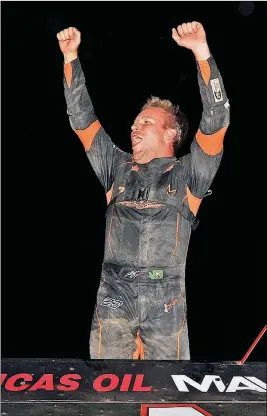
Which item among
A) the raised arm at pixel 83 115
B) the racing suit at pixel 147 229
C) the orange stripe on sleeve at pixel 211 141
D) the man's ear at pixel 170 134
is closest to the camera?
the racing suit at pixel 147 229

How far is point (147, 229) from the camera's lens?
2078mm

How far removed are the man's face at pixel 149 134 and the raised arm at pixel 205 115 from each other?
0.49ft

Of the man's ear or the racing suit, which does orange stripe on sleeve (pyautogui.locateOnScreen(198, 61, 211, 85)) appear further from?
the man's ear

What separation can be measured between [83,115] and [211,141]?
19.0 inches

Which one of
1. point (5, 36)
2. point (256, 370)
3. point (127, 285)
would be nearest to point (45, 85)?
point (5, 36)

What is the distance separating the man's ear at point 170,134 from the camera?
2336 millimetres

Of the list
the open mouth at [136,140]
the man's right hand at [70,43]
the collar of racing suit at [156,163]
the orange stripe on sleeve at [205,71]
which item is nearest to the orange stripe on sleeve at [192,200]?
the collar of racing suit at [156,163]

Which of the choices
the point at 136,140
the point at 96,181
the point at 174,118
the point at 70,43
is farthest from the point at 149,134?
the point at 96,181

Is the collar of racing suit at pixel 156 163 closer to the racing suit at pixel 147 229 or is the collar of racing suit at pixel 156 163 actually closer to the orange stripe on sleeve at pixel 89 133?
the racing suit at pixel 147 229

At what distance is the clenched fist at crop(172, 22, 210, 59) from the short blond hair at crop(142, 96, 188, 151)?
35 cm

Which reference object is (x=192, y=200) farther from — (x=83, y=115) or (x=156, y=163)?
(x=83, y=115)

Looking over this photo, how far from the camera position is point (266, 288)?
297 cm

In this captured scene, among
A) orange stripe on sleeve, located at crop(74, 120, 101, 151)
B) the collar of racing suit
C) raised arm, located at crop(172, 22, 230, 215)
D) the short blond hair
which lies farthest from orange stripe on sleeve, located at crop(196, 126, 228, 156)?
orange stripe on sleeve, located at crop(74, 120, 101, 151)

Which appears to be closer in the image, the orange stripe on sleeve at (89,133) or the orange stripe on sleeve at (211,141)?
the orange stripe on sleeve at (211,141)
